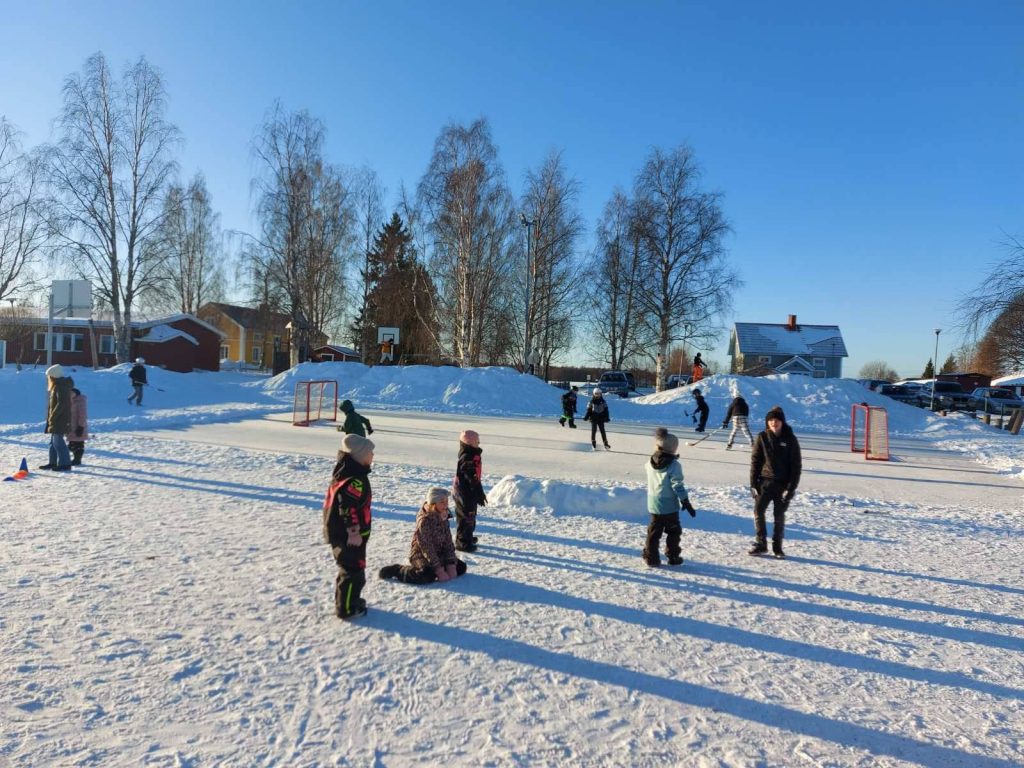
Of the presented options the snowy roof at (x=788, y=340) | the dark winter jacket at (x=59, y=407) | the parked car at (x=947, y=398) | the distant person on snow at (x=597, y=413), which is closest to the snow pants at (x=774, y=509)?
the distant person on snow at (x=597, y=413)

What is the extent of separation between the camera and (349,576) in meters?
4.07

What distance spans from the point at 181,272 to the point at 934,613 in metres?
53.5

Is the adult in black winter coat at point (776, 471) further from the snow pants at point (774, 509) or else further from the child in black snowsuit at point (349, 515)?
the child in black snowsuit at point (349, 515)

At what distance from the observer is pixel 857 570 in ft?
18.6

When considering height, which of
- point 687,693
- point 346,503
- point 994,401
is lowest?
point 687,693

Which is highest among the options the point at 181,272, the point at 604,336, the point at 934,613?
the point at 181,272

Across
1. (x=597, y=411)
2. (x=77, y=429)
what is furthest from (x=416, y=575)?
(x=597, y=411)

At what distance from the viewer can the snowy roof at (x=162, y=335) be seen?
40531mm

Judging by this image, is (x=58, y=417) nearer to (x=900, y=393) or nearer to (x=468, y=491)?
(x=468, y=491)

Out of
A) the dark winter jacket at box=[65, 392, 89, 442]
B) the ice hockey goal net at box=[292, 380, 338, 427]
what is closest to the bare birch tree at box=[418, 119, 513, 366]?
the ice hockey goal net at box=[292, 380, 338, 427]

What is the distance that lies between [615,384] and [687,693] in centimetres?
2882

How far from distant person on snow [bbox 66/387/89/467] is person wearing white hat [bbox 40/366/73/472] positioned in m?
0.34

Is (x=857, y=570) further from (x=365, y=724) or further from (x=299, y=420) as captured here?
(x=299, y=420)

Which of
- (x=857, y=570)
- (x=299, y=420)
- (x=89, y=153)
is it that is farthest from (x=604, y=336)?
(x=857, y=570)
